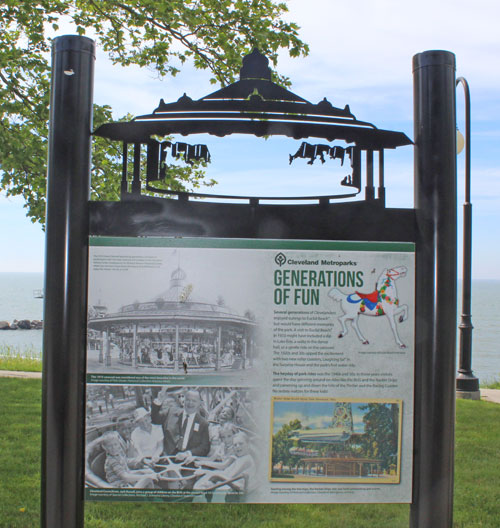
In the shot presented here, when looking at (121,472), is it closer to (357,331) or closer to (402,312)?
(357,331)

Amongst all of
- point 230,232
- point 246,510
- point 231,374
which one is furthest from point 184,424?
point 246,510

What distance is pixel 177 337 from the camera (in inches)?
113

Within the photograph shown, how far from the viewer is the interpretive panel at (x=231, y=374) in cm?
288

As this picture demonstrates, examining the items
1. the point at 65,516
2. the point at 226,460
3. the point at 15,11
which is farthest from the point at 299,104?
the point at 15,11

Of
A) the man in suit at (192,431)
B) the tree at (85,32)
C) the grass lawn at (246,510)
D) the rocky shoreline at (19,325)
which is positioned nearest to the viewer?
the man in suit at (192,431)

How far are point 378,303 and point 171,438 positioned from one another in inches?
48.6

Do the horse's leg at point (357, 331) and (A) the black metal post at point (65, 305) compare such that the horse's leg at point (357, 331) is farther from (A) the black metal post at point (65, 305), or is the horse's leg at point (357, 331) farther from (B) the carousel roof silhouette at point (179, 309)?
(A) the black metal post at point (65, 305)

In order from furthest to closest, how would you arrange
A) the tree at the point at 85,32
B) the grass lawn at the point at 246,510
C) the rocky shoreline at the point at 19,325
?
the rocky shoreline at the point at 19,325, the tree at the point at 85,32, the grass lawn at the point at 246,510

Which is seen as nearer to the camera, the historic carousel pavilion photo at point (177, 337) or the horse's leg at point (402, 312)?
the historic carousel pavilion photo at point (177, 337)

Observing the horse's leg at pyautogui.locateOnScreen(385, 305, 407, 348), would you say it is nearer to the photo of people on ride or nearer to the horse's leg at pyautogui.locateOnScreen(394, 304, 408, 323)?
the horse's leg at pyautogui.locateOnScreen(394, 304, 408, 323)

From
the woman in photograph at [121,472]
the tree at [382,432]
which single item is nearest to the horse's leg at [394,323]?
the tree at [382,432]

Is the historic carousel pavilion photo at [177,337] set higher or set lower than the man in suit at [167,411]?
higher

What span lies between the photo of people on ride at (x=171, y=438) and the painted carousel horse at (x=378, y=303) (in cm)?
62

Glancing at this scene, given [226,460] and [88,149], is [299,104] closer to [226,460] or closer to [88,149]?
[88,149]
